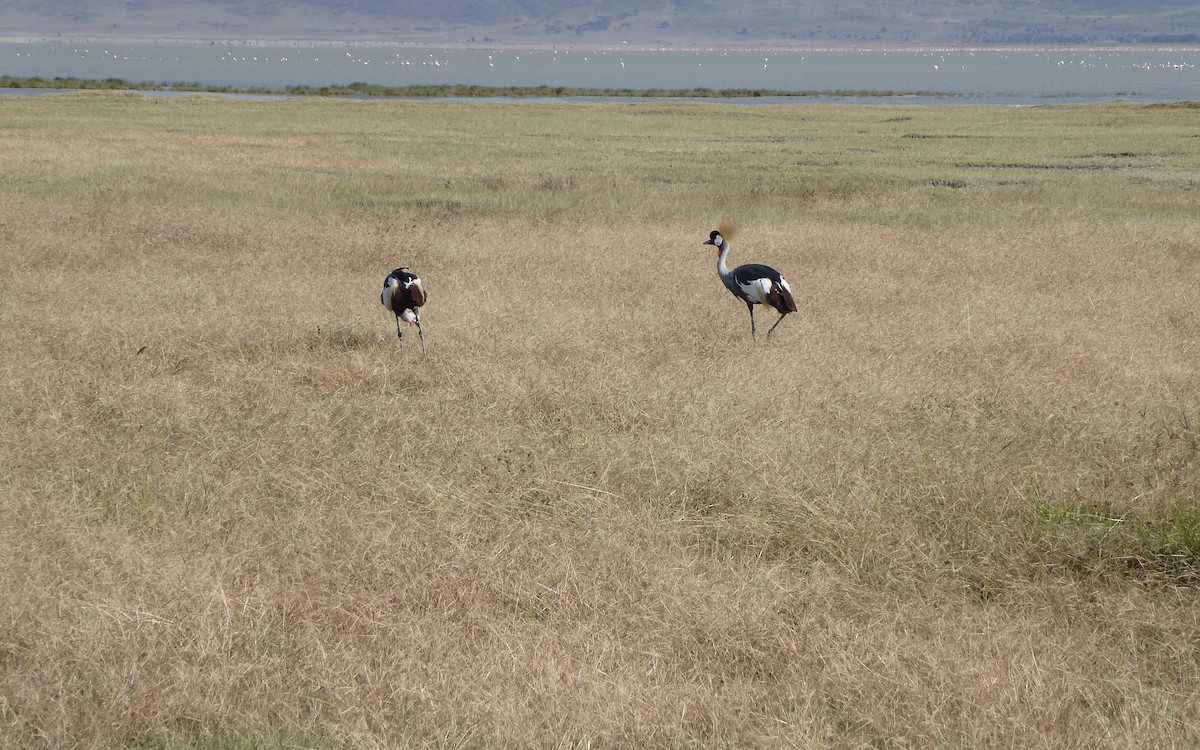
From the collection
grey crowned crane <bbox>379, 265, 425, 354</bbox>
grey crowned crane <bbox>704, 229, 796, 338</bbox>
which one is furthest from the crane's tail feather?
grey crowned crane <bbox>379, 265, 425, 354</bbox>

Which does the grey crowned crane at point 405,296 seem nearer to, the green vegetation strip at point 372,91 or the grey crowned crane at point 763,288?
the grey crowned crane at point 763,288

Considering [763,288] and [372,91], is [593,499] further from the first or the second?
[372,91]

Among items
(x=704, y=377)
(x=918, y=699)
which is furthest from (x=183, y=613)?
(x=704, y=377)

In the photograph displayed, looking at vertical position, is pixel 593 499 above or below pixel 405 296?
below

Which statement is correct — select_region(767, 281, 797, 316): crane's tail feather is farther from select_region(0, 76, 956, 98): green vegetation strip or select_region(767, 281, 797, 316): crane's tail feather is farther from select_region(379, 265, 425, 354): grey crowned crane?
select_region(0, 76, 956, 98): green vegetation strip

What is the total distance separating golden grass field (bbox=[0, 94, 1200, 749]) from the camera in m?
3.96

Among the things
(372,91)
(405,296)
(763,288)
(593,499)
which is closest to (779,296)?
(763,288)

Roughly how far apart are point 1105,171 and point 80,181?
21.9 meters

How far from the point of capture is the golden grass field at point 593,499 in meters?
3.96

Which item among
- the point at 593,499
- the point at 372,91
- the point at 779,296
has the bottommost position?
the point at 593,499

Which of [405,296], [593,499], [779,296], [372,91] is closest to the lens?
[593,499]

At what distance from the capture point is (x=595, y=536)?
5.43 m

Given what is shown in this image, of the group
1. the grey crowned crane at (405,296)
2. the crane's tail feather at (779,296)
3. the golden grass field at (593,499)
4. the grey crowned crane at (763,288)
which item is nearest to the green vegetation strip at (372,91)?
the golden grass field at (593,499)

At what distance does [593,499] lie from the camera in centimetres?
584
